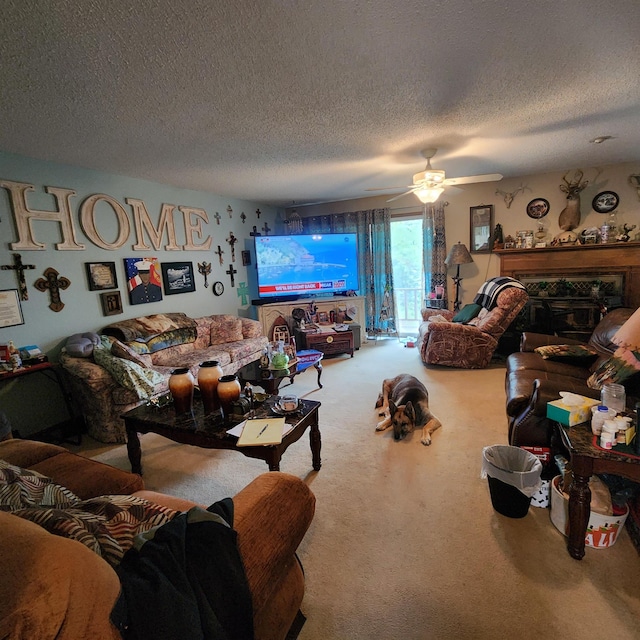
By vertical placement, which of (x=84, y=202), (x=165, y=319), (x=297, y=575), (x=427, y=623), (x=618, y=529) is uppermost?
(x=84, y=202)

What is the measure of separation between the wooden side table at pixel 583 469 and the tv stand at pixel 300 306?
12.1 ft

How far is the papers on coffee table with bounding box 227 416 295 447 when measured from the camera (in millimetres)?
1788

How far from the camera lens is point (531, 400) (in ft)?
6.63

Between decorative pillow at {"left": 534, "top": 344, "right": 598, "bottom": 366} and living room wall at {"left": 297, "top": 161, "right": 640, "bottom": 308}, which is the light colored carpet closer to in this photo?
decorative pillow at {"left": 534, "top": 344, "right": 598, "bottom": 366}

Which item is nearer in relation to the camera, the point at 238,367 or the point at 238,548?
the point at 238,548

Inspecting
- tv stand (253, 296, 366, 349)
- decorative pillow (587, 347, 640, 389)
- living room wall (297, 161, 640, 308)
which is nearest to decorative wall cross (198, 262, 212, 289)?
tv stand (253, 296, 366, 349)

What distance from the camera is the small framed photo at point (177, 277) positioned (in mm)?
4207

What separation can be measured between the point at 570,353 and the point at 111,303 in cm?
443

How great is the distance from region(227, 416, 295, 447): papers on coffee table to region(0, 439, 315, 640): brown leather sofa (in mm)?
456

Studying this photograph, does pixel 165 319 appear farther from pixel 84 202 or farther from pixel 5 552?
pixel 5 552

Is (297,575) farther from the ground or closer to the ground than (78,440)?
farther from the ground

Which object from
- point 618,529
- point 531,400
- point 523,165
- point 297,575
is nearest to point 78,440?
point 297,575

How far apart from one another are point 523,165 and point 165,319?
4.70 meters

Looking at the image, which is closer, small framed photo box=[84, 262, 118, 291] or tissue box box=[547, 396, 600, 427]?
tissue box box=[547, 396, 600, 427]
